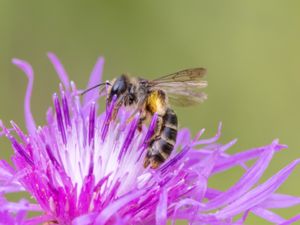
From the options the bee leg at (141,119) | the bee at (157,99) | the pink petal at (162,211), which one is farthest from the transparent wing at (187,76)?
the pink petal at (162,211)

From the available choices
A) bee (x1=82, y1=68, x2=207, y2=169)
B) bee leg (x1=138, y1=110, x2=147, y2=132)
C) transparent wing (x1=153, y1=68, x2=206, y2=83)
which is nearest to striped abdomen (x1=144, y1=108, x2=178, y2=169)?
bee (x1=82, y1=68, x2=207, y2=169)

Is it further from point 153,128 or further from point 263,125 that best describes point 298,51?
point 153,128

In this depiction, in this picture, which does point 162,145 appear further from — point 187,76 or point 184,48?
point 184,48

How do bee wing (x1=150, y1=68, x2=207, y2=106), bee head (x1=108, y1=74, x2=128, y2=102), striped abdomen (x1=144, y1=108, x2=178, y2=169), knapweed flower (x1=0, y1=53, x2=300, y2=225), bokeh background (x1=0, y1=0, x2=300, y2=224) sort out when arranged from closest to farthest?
knapweed flower (x1=0, y1=53, x2=300, y2=225) → striped abdomen (x1=144, y1=108, x2=178, y2=169) → bee head (x1=108, y1=74, x2=128, y2=102) → bee wing (x1=150, y1=68, x2=207, y2=106) → bokeh background (x1=0, y1=0, x2=300, y2=224)

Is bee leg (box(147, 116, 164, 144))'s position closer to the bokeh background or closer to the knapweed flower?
the knapweed flower

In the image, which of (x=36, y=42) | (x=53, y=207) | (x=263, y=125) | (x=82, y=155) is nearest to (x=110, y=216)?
(x=53, y=207)

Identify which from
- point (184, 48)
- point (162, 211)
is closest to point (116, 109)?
point (162, 211)
